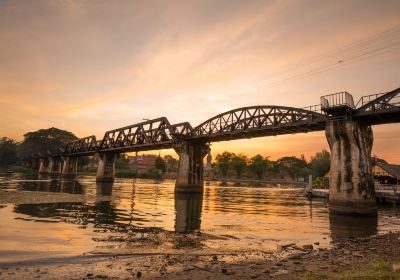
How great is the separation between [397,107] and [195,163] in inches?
1402

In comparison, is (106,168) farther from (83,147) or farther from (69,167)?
(69,167)

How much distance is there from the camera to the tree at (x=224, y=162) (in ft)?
614

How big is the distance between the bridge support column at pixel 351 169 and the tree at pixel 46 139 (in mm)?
179385

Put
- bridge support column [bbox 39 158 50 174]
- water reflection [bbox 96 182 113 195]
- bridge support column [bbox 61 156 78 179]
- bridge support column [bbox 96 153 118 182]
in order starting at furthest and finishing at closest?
1. bridge support column [bbox 39 158 50 174]
2. bridge support column [bbox 61 156 78 179]
3. bridge support column [bbox 96 153 118 182]
4. water reflection [bbox 96 182 113 195]

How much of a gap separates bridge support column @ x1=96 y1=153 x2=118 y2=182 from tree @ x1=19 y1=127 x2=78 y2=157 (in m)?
103

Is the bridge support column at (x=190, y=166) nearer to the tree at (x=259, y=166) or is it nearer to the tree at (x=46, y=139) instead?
the tree at (x=259, y=166)

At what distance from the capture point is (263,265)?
36.2ft

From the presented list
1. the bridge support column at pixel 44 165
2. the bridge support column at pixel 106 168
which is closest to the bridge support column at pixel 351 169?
the bridge support column at pixel 106 168

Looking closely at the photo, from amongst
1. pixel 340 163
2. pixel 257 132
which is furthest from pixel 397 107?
pixel 257 132

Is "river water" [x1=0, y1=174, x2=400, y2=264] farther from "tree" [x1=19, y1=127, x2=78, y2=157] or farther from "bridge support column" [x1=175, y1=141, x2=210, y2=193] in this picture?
"tree" [x1=19, y1=127, x2=78, y2=157]

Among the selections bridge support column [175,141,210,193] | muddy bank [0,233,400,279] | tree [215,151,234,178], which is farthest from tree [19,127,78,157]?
muddy bank [0,233,400,279]

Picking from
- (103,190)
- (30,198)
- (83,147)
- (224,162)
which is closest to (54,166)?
(83,147)

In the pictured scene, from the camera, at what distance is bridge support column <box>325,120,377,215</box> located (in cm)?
3050

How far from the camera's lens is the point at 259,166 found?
183125 millimetres
